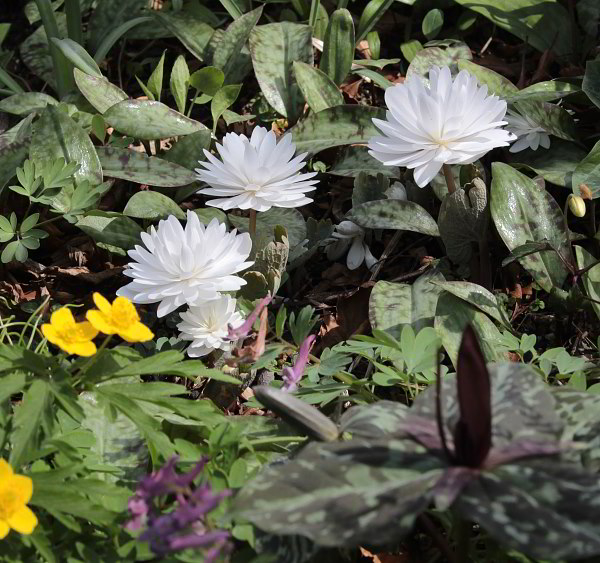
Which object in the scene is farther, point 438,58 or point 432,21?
point 432,21

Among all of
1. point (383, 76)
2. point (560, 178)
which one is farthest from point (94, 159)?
point (560, 178)

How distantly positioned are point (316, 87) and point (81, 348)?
1585 mm

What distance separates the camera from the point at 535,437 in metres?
1.30

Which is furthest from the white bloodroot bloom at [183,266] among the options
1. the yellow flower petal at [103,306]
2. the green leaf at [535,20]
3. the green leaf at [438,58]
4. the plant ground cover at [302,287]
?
the green leaf at [535,20]

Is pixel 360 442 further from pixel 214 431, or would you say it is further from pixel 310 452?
pixel 214 431

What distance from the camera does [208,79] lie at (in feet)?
9.41

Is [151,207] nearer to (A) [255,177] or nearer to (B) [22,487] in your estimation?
(A) [255,177]

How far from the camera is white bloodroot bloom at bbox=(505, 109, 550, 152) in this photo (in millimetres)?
2660

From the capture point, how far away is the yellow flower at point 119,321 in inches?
60.5

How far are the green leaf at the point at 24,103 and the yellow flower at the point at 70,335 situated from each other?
5.05 ft

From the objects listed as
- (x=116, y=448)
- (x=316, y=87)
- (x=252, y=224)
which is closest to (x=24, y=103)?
(x=316, y=87)

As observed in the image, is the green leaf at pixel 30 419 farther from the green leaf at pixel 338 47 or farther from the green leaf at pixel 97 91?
the green leaf at pixel 338 47

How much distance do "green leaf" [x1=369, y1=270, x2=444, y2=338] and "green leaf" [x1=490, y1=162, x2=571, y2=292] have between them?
0.77 feet

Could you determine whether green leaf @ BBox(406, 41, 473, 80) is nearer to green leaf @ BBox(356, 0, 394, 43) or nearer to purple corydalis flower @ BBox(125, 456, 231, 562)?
green leaf @ BBox(356, 0, 394, 43)
